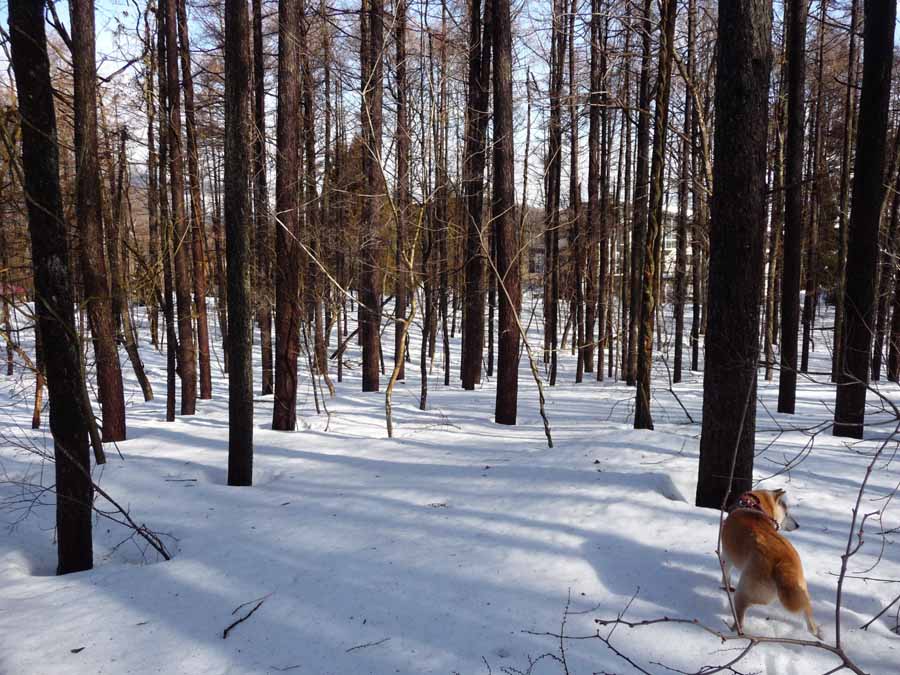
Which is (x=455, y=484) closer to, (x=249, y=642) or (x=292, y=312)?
(x=249, y=642)

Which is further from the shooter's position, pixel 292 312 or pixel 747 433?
pixel 292 312

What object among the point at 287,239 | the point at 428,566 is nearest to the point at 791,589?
the point at 428,566

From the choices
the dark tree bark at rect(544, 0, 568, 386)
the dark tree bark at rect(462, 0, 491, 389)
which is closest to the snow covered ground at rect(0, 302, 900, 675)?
the dark tree bark at rect(462, 0, 491, 389)

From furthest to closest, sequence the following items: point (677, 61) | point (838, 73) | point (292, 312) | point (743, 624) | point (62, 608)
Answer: point (838, 73) → point (292, 312) → point (677, 61) → point (62, 608) → point (743, 624)

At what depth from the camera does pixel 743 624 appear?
10.00 ft

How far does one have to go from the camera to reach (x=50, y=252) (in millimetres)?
4020

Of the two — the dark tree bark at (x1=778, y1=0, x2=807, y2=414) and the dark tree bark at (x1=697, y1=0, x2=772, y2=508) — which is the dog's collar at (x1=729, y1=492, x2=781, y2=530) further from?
the dark tree bark at (x1=778, y1=0, x2=807, y2=414)

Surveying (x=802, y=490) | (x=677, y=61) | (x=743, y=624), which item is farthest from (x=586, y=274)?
(x=743, y=624)

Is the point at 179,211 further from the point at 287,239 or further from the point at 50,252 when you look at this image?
the point at 50,252

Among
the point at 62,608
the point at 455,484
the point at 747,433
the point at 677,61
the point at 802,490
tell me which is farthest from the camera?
the point at 677,61

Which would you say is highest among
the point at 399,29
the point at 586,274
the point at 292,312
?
the point at 399,29

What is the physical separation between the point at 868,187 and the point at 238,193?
8127 mm

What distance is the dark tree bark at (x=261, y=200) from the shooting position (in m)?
10.9

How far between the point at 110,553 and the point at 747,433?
5.50 m
